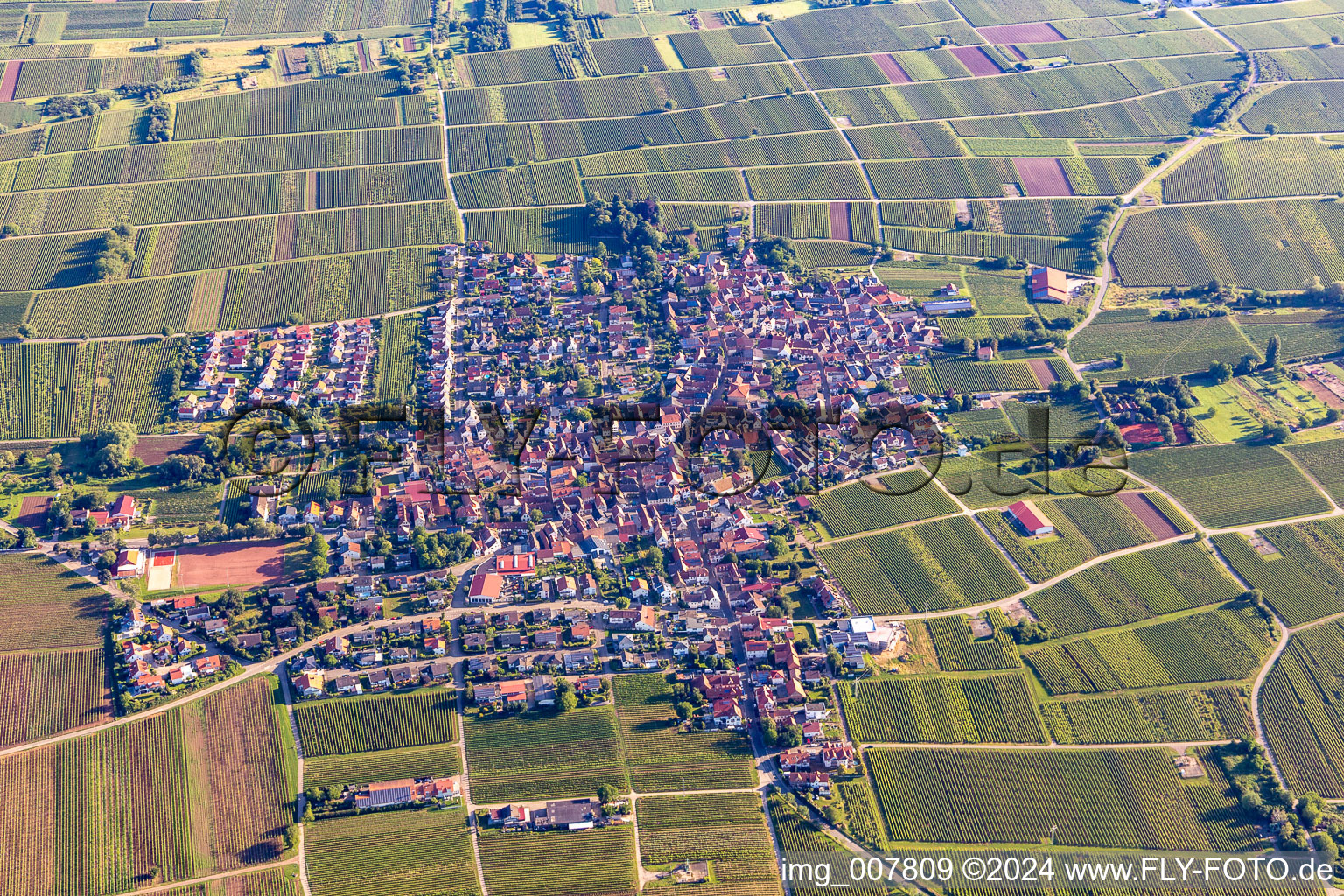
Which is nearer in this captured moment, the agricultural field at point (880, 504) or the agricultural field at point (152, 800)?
the agricultural field at point (152, 800)

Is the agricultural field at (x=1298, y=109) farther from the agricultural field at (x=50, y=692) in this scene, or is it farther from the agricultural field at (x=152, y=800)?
the agricultural field at (x=50, y=692)

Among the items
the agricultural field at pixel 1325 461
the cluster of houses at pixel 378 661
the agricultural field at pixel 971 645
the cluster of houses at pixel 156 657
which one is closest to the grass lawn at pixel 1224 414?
A: the agricultural field at pixel 1325 461

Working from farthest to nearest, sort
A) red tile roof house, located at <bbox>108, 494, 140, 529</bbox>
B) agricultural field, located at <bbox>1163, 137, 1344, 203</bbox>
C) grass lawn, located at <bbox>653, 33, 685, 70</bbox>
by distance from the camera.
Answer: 1. grass lawn, located at <bbox>653, 33, 685, 70</bbox>
2. agricultural field, located at <bbox>1163, 137, 1344, 203</bbox>
3. red tile roof house, located at <bbox>108, 494, 140, 529</bbox>

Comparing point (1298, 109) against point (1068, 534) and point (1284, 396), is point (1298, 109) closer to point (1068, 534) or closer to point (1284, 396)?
point (1284, 396)

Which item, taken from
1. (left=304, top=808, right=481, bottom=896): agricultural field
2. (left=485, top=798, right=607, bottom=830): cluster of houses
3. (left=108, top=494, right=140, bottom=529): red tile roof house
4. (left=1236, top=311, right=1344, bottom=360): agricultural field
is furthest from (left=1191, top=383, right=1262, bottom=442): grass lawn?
(left=108, top=494, right=140, bottom=529): red tile roof house

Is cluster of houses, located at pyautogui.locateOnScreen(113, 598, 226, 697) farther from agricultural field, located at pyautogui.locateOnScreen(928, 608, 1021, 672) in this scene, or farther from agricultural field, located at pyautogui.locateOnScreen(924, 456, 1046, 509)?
agricultural field, located at pyautogui.locateOnScreen(924, 456, 1046, 509)
